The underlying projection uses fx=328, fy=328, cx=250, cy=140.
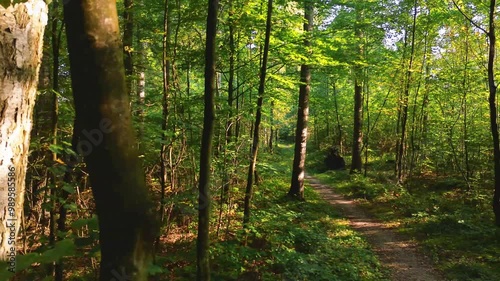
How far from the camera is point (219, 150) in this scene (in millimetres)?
6945

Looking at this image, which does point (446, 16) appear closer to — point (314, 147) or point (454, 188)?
point (454, 188)

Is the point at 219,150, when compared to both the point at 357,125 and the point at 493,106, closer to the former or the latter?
the point at 493,106

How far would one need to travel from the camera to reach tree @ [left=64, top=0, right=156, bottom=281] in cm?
106

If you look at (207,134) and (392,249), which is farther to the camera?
(392,249)

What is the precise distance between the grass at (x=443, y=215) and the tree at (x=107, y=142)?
25.3 ft

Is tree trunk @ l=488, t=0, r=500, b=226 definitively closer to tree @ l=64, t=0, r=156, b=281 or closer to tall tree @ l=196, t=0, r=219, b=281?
tall tree @ l=196, t=0, r=219, b=281

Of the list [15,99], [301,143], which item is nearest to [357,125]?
[301,143]

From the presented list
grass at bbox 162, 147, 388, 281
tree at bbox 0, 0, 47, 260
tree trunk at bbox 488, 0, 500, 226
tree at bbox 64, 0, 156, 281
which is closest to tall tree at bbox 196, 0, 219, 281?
grass at bbox 162, 147, 388, 281

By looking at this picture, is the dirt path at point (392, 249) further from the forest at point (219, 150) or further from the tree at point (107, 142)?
the tree at point (107, 142)

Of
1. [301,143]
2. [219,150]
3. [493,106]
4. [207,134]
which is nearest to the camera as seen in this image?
[207,134]

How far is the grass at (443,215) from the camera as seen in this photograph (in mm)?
7379

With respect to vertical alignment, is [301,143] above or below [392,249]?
above

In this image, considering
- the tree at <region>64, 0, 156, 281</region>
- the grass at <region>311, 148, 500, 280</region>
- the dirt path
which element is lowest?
the dirt path

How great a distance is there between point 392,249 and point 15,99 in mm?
9026
